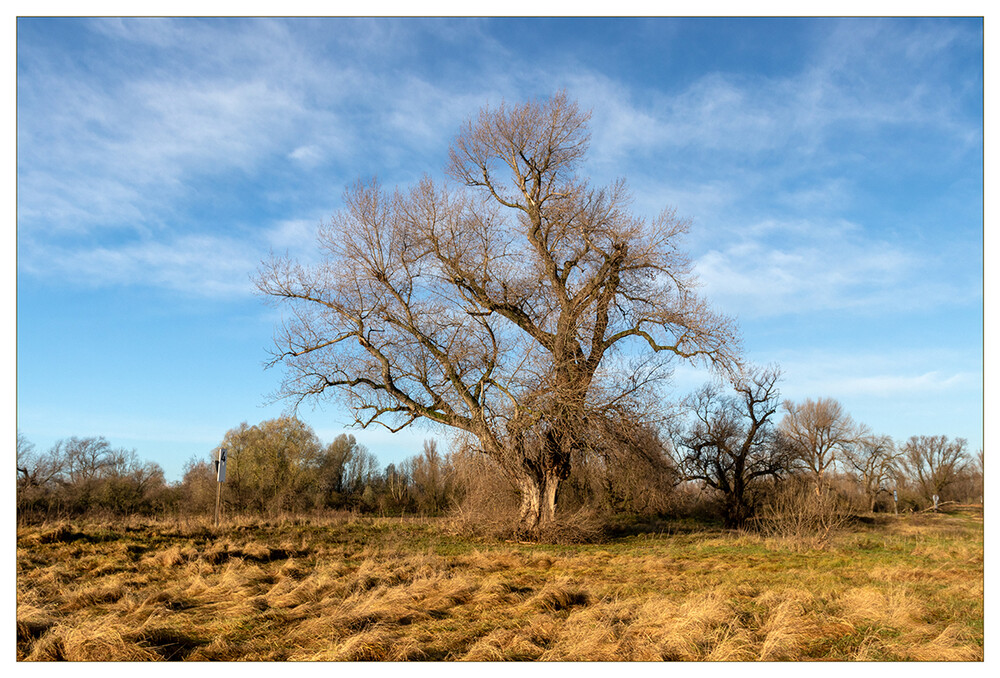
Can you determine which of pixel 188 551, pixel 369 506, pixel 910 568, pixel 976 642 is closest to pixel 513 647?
pixel 976 642

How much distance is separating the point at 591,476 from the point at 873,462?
33392 millimetres

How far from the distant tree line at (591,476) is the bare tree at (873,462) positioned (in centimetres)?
15

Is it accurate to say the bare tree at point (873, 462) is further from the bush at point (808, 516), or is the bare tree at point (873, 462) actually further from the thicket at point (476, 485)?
the bush at point (808, 516)

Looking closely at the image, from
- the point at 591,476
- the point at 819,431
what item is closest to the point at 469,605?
the point at 591,476

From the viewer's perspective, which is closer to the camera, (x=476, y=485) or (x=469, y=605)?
(x=469, y=605)

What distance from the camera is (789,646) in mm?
5824

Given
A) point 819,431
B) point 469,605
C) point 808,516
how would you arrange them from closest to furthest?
1. point 469,605
2. point 808,516
3. point 819,431

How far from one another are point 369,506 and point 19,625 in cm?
2645

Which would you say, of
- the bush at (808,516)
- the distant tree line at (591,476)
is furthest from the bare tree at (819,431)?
the bush at (808,516)

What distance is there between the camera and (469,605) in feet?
24.8

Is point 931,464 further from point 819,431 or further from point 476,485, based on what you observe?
point 476,485

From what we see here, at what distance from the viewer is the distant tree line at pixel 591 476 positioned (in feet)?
59.0

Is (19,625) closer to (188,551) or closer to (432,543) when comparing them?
(188,551)

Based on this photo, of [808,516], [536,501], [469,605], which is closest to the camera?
[469,605]
